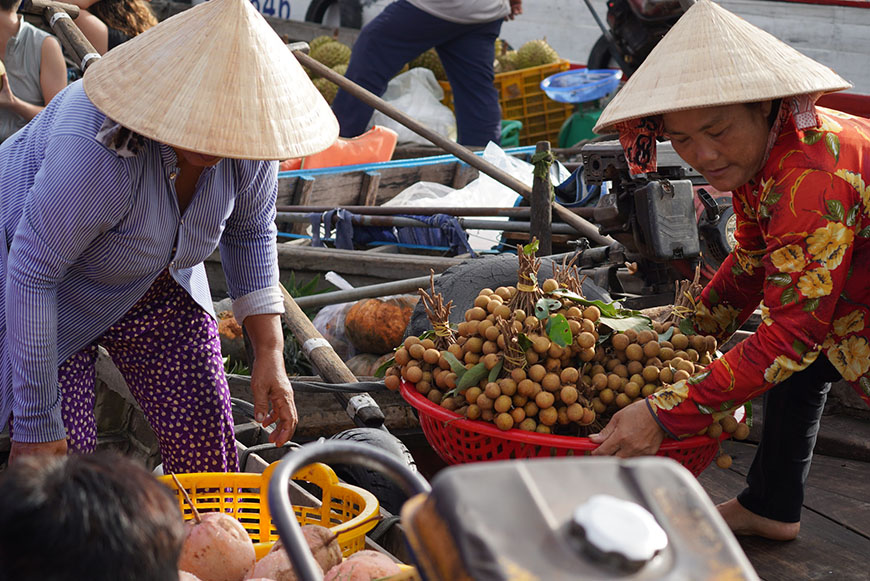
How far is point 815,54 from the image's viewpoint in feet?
26.8

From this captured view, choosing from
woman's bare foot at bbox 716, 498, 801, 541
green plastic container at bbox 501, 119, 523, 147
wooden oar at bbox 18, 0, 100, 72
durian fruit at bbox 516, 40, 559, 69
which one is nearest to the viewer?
woman's bare foot at bbox 716, 498, 801, 541

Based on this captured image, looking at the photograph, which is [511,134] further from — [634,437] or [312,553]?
[312,553]

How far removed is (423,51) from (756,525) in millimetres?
4508

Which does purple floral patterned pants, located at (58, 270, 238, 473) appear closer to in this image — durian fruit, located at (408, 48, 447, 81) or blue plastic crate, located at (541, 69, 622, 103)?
blue plastic crate, located at (541, 69, 622, 103)

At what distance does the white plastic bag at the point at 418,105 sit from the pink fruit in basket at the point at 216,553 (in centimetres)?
608

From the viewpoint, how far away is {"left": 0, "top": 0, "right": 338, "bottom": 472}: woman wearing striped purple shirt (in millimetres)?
1669

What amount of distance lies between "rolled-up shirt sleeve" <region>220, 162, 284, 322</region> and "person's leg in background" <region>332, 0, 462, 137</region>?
3.86m

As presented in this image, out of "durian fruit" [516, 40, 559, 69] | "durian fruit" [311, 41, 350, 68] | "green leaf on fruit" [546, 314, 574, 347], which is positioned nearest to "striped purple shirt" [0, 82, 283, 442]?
"green leaf on fruit" [546, 314, 574, 347]

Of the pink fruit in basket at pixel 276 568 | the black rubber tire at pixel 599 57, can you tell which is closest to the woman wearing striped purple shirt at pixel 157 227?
the pink fruit in basket at pixel 276 568

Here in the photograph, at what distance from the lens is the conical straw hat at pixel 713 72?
1.72 metres

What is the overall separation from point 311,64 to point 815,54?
19.2 ft

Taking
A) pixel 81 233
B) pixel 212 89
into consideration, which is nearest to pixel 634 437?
pixel 212 89

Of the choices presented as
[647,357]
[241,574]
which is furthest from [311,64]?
[241,574]

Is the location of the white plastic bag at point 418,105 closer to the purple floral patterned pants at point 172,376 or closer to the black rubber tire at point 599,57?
the black rubber tire at point 599,57
